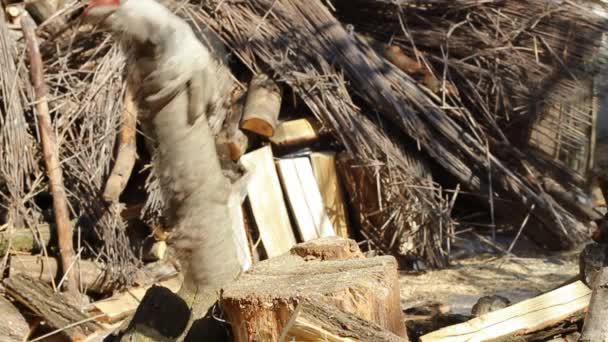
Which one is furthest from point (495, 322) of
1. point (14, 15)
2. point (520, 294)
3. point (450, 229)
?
point (14, 15)

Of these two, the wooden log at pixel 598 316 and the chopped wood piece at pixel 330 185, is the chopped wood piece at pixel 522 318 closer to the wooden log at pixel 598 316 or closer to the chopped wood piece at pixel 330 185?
the wooden log at pixel 598 316

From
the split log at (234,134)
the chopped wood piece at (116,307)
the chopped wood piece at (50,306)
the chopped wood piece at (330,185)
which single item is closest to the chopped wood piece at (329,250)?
the chopped wood piece at (50,306)

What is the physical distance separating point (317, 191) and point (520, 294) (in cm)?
168

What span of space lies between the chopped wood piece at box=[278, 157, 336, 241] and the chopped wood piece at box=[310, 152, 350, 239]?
0.22 ft

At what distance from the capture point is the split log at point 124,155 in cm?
629

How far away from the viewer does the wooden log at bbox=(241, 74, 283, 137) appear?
263 inches

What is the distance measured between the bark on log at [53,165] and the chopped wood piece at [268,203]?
4.37ft

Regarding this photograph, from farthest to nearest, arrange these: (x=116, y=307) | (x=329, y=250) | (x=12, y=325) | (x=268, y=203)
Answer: (x=268, y=203)
(x=116, y=307)
(x=12, y=325)
(x=329, y=250)

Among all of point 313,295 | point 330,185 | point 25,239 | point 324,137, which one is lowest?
point 25,239

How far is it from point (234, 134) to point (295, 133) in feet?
1.90

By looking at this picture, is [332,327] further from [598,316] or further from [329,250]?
[598,316]

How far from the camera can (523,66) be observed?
7.20m

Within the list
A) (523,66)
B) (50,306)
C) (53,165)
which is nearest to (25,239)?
(53,165)

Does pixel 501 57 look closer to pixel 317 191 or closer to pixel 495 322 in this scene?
pixel 317 191
